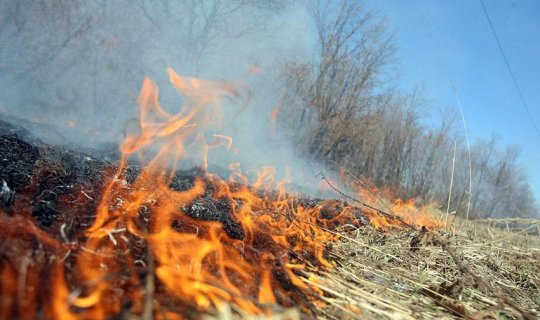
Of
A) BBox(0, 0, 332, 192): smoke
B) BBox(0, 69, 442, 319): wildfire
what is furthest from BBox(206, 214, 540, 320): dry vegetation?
BBox(0, 0, 332, 192): smoke

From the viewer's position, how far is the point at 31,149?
2859 millimetres

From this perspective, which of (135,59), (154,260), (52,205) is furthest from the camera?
(135,59)

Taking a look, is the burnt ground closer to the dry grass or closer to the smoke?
the dry grass

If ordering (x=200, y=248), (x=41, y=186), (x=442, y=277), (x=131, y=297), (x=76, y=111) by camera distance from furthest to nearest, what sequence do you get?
(x=76, y=111)
(x=442, y=277)
(x=41, y=186)
(x=200, y=248)
(x=131, y=297)

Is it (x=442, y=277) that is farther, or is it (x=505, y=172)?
(x=505, y=172)

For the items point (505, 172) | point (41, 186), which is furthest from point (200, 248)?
point (505, 172)

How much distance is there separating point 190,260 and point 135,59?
13330mm

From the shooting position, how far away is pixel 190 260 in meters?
1.77

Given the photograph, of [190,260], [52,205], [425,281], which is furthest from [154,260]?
[425,281]

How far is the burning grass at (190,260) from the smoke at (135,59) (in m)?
6.73

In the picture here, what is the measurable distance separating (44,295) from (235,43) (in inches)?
537

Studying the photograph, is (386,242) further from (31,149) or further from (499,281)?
(31,149)

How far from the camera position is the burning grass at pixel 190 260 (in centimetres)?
135

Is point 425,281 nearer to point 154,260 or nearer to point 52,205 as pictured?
point 154,260
